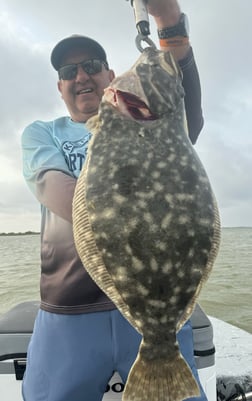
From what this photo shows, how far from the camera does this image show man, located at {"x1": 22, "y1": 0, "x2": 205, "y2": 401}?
243 centimetres

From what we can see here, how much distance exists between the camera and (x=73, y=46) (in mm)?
2836

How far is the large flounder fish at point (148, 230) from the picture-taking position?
1649 millimetres

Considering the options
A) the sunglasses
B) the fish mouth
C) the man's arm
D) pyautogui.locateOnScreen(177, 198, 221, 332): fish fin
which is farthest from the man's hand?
pyautogui.locateOnScreen(177, 198, 221, 332): fish fin

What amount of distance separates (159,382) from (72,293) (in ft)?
3.22

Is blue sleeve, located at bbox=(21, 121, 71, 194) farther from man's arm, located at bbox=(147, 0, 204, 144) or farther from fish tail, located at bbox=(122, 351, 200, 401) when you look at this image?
fish tail, located at bbox=(122, 351, 200, 401)

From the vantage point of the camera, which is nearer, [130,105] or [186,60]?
[130,105]

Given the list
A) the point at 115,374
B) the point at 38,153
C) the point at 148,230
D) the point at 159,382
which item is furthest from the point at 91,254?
the point at 115,374

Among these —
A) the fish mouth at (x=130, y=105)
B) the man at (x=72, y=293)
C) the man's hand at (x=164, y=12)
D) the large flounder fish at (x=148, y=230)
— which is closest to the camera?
the large flounder fish at (x=148, y=230)

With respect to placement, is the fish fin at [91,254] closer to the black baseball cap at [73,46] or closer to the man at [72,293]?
the man at [72,293]

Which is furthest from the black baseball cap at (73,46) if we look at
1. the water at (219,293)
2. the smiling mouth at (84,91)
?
the water at (219,293)

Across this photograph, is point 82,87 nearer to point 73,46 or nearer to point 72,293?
point 73,46

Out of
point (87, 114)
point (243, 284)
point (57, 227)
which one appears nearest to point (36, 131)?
point (87, 114)

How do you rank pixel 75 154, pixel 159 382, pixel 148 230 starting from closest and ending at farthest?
pixel 148 230, pixel 159 382, pixel 75 154

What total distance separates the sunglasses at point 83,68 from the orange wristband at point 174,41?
1.97 ft
